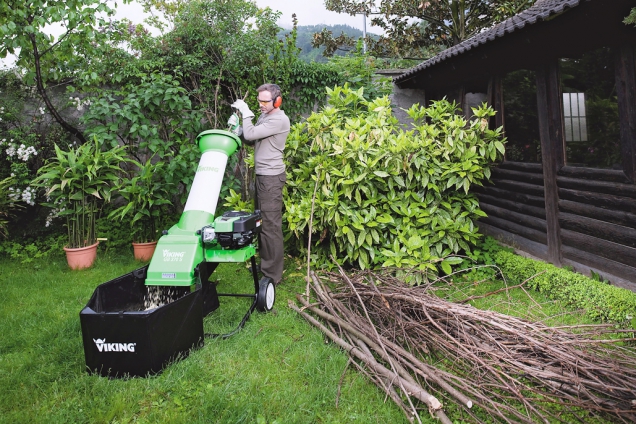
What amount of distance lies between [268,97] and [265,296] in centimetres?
172

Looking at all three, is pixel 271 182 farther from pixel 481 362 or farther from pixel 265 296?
pixel 481 362

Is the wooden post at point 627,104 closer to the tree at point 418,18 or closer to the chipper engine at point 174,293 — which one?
the chipper engine at point 174,293

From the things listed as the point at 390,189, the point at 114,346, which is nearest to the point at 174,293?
the point at 114,346

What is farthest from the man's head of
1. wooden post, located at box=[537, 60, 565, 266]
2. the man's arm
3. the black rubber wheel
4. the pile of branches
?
wooden post, located at box=[537, 60, 565, 266]

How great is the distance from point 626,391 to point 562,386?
260 mm

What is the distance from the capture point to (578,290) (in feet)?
11.7

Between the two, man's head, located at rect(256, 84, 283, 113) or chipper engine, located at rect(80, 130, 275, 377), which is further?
man's head, located at rect(256, 84, 283, 113)

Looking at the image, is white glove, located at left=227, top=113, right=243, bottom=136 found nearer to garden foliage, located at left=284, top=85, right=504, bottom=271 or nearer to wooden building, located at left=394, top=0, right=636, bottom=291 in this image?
garden foliage, located at left=284, top=85, right=504, bottom=271

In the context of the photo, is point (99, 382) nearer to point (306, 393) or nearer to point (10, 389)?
point (10, 389)

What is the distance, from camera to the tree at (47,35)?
4645mm

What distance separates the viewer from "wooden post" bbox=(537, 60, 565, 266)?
4.20 metres

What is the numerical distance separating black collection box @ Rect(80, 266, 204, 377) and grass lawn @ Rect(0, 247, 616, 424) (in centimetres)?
8

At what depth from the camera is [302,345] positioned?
2.90 meters

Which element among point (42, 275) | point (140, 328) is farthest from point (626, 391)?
point (42, 275)
